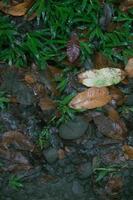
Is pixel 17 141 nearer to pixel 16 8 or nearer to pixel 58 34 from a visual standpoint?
pixel 58 34

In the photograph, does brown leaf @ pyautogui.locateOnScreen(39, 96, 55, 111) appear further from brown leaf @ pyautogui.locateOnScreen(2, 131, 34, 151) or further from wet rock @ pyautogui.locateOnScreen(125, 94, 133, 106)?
wet rock @ pyautogui.locateOnScreen(125, 94, 133, 106)

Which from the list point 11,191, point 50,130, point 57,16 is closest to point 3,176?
point 11,191

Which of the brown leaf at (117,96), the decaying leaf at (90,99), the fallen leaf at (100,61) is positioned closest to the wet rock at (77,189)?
the decaying leaf at (90,99)

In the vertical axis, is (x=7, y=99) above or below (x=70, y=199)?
above

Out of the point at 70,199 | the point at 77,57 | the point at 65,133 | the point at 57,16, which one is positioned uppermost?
the point at 57,16

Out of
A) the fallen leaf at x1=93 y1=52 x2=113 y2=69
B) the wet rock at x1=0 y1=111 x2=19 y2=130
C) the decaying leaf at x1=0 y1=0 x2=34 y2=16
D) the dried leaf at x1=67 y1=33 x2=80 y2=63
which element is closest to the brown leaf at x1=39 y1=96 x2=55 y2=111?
the wet rock at x1=0 y1=111 x2=19 y2=130

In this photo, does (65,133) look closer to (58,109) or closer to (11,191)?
(58,109)

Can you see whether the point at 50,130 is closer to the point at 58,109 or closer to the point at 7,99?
the point at 58,109
